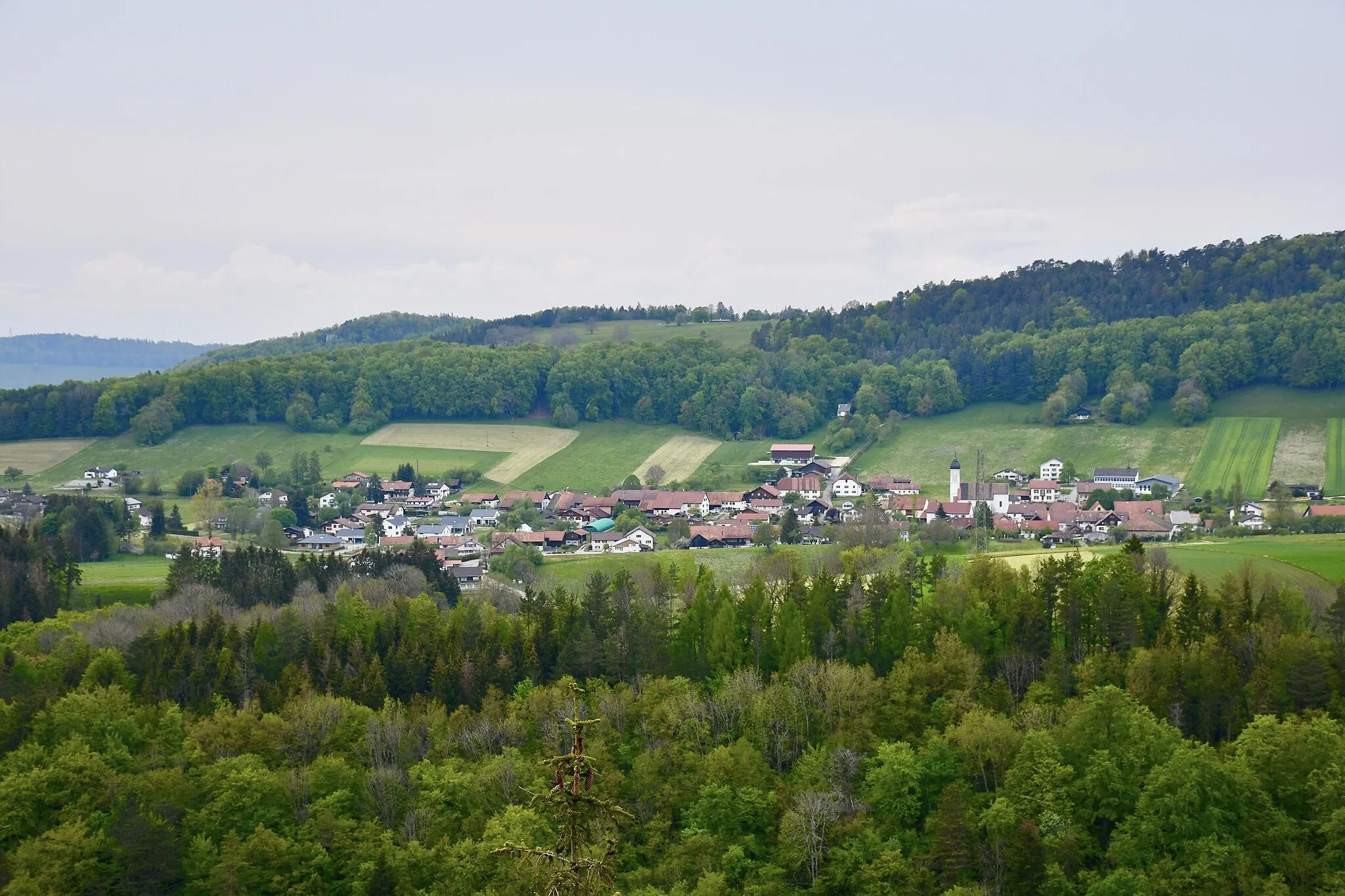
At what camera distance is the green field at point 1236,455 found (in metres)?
83.4

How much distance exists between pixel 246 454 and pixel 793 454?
4402 cm

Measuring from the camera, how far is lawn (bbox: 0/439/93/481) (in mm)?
98562

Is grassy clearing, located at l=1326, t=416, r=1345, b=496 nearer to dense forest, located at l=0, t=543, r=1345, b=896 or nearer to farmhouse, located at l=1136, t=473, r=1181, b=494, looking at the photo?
farmhouse, located at l=1136, t=473, r=1181, b=494

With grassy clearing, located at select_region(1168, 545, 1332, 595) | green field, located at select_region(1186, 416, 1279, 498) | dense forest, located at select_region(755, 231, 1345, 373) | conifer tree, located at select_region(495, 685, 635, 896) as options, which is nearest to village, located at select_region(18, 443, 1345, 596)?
green field, located at select_region(1186, 416, 1279, 498)

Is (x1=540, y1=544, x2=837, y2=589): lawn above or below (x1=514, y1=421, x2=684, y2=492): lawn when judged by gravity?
below

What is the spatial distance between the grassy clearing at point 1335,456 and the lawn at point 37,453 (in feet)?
286

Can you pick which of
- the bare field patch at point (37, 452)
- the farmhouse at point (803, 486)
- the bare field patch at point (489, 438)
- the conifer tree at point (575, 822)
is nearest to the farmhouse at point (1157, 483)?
the farmhouse at point (803, 486)

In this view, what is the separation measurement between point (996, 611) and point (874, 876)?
13074mm

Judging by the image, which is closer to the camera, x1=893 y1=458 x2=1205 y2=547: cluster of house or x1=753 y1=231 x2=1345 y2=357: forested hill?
x1=893 y1=458 x2=1205 y2=547: cluster of house

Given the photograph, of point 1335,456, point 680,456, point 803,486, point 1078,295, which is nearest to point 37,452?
point 680,456

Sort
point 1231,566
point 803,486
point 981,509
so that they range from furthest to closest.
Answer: point 803,486
point 981,509
point 1231,566

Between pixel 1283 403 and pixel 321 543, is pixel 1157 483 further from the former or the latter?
pixel 321 543

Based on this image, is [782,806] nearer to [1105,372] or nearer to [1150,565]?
[1150,565]

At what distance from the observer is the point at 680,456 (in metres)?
106
